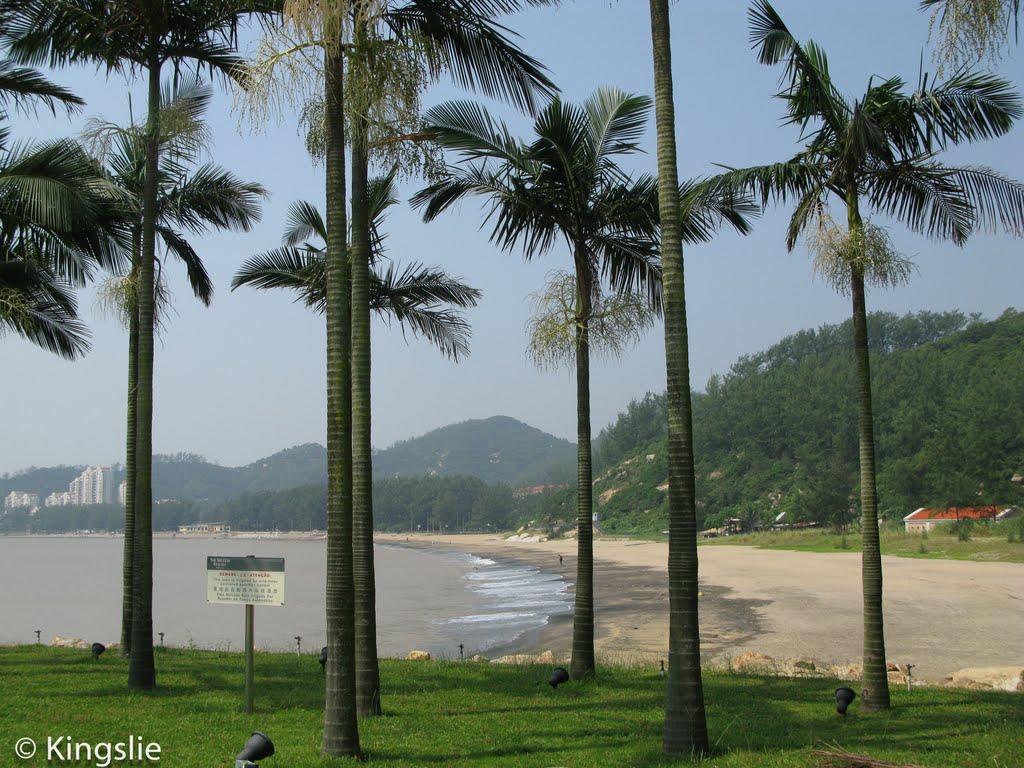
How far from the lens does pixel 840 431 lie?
9269 cm

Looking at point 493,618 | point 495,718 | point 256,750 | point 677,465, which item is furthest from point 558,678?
point 493,618

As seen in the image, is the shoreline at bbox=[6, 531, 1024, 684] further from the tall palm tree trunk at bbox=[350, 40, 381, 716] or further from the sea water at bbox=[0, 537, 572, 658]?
the tall palm tree trunk at bbox=[350, 40, 381, 716]

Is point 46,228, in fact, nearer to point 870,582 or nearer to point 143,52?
point 143,52

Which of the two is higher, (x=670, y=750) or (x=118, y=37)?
(x=118, y=37)

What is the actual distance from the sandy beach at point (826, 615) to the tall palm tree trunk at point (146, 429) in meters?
9.69

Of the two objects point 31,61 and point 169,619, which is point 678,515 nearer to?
point 31,61

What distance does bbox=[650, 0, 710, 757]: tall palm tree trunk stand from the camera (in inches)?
293

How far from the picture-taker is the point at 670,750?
7402mm

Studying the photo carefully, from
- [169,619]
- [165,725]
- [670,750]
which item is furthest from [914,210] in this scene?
[169,619]

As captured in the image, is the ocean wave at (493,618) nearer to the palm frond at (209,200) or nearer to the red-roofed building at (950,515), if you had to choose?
the palm frond at (209,200)

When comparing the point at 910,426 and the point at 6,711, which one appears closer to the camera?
the point at 6,711

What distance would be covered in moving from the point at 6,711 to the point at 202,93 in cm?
887

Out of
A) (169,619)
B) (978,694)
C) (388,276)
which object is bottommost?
(169,619)

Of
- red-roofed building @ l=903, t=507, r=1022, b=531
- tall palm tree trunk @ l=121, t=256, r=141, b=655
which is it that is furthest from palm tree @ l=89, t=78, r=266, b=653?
red-roofed building @ l=903, t=507, r=1022, b=531
